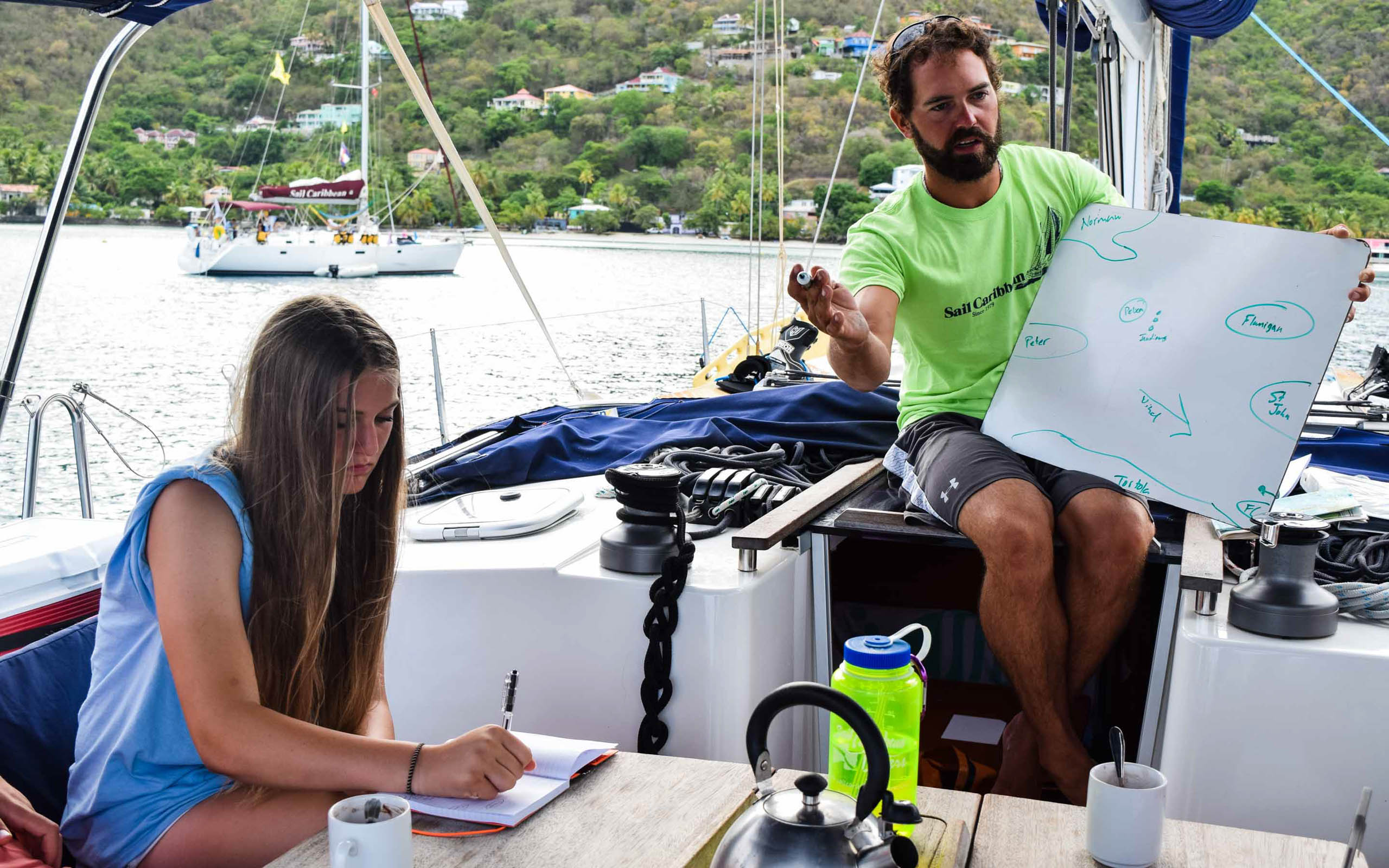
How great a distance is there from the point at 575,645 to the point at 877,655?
74cm

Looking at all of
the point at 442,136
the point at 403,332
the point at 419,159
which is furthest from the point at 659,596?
the point at 419,159

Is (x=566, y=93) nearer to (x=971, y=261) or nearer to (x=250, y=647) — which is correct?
(x=971, y=261)

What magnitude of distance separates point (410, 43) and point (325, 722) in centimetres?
2988

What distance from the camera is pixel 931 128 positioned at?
2.14 meters

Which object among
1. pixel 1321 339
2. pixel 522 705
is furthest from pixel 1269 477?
pixel 522 705

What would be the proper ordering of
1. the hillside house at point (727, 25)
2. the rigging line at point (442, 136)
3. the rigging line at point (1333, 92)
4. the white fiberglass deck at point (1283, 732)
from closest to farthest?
the white fiberglass deck at point (1283, 732), the rigging line at point (442, 136), the rigging line at point (1333, 92), the hillside house at point (727, 25)

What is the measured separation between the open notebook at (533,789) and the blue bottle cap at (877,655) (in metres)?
0.28

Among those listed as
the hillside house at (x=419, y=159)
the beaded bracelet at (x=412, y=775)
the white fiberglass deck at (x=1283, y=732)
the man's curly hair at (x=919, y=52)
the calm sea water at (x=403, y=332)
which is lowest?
the calm sea water at (x=403, y=332)

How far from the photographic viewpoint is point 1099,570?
1.81 metres

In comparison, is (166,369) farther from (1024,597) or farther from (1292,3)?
(1024,597)

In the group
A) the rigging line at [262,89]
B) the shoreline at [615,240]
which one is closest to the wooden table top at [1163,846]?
the shoreline at [615,240]

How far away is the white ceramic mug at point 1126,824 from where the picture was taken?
0.99m

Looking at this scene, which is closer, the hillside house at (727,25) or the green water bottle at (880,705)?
the green water bottle at (880,705)

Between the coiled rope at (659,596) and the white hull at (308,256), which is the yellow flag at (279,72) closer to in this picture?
the white hull at (308,256)
